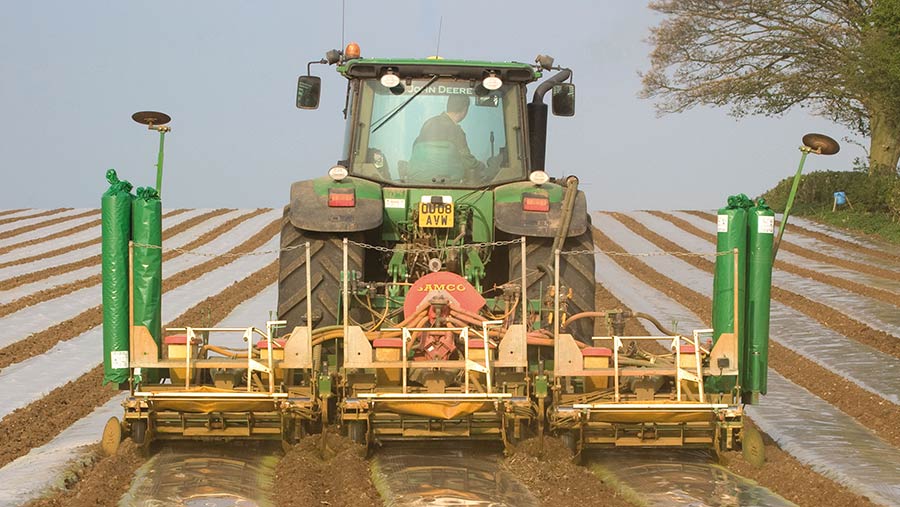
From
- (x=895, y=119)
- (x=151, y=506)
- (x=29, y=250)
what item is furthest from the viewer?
(x=895, y=119)

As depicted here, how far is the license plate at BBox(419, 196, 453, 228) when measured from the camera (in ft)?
29.3

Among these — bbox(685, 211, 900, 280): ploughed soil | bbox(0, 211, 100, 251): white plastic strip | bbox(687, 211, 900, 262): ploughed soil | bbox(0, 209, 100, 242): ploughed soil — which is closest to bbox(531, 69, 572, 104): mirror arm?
bbox(685, 211, 900, 280): ploughed soil

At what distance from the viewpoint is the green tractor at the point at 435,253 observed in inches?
304

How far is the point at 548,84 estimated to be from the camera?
33.7 ft

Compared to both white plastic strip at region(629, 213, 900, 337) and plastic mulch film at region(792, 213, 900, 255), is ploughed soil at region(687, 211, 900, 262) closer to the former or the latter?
plastic mulch film at region(792, 213, 900, 255)

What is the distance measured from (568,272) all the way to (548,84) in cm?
201

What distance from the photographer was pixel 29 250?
75.8 feet

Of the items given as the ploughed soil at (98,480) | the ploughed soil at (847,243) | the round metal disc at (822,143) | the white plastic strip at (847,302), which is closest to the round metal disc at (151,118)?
the ploughed soil at (98,480)

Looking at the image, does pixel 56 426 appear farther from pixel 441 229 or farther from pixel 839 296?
pixel 839 296

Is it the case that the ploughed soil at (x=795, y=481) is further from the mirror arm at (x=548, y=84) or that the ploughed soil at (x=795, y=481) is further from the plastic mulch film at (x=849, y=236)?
the plastic mulch film at (x=849, y=236)

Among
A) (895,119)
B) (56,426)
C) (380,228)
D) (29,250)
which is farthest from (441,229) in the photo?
(895,119)

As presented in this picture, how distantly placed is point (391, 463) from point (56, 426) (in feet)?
9.72

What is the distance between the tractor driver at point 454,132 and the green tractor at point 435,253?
10 mm

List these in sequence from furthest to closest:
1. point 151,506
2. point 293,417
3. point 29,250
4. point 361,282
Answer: point 29,250 < point 361,282 < point 293,417 < point 151,506
